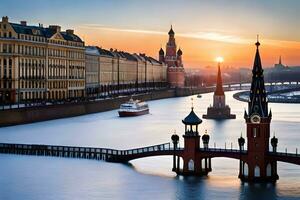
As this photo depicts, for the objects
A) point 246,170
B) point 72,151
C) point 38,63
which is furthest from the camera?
point 38,63

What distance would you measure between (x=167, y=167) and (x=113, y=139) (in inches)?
708

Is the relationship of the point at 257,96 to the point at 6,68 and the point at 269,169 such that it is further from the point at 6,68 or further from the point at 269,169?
the point at 6,68

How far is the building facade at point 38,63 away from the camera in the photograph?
83.8 m

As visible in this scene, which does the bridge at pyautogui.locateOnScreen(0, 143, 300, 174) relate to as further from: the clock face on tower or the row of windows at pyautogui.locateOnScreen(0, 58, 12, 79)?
the row of windows at pyautogui.locateOnScreen(0, 58, 12, 79)

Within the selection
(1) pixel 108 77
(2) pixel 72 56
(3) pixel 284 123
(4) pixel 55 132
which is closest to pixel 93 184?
(4) pixel 55 132

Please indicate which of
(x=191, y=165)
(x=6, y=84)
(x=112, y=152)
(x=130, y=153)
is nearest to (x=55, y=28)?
(x=6, y=84)

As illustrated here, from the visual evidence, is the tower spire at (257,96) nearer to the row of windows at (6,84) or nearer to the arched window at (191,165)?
the arched window at (191,165)

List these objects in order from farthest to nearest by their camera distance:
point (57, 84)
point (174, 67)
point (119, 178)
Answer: point (174, 67), point (57, 84), point (119, 178)

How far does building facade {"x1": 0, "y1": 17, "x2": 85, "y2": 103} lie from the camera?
83.8 meters

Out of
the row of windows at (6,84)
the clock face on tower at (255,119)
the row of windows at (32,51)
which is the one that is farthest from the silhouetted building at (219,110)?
the clock face on tower at (255,119)

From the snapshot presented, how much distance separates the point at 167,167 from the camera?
145ft

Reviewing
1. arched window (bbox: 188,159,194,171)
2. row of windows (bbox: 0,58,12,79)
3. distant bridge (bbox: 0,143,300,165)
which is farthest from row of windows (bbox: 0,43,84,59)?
arched window (bbox: 188,159,194,171)

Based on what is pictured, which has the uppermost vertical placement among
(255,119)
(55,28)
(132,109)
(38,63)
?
(55,28)

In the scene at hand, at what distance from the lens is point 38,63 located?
91.6 m
